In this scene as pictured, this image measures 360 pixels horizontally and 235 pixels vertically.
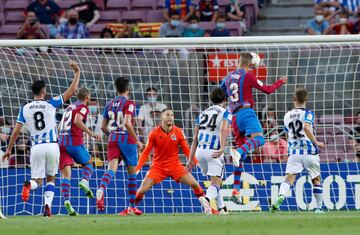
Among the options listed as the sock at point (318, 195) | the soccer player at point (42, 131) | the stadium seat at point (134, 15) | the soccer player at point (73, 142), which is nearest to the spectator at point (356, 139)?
the sock at point (318, 195)

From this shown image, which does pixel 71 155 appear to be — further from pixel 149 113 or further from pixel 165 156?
pixel 149 113

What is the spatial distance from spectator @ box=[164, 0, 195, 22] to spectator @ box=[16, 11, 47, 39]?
2.79 meters

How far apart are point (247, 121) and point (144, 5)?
34.1 ft

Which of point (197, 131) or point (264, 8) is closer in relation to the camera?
point (197, 131)

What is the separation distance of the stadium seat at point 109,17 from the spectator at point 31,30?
4.93 ft

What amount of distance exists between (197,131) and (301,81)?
4309 mm

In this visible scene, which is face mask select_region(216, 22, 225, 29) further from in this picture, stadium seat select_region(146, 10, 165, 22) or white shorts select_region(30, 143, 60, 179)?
white shorts select_region(30, 143, 60, 179)

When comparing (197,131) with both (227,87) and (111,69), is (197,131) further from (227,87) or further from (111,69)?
(111,69)

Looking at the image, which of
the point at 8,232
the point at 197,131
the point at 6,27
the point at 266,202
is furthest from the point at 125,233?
the point at 6,27

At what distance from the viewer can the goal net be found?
20.7 metres

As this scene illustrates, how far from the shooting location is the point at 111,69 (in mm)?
21766

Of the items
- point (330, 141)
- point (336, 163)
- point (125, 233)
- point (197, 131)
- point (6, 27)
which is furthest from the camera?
point (6, 27)

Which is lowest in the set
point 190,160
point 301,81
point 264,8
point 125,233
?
point 125,233

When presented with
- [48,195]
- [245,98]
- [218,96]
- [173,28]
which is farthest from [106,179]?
[173,28]
